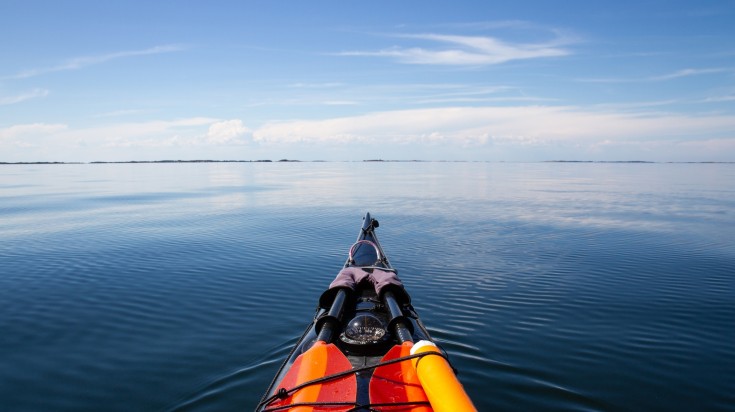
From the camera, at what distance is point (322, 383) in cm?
563

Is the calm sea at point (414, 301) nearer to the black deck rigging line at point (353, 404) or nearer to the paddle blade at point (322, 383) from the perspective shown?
the paddle blade at point (322, 383)

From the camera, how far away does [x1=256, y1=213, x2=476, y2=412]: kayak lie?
204 inches

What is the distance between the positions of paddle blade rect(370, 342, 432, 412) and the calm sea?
2.57m

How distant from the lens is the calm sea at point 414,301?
8305 mm

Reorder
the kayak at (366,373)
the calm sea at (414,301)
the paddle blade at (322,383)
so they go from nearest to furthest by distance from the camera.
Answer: the kayak at (366,373)
the paddle blade at (322,383)
the calm sea at (414,301)

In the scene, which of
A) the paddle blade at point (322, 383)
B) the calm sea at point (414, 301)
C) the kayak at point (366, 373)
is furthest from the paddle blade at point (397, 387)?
the calm sea at point (414, 301)

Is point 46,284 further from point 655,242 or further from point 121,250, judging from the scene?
point 655,242

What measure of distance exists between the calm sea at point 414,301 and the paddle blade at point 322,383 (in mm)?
2580

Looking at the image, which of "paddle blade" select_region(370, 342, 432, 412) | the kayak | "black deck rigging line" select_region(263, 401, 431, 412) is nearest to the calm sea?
the kayak

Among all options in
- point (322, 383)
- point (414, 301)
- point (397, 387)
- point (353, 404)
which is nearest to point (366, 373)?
point (397, 387)

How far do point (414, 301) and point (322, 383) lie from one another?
25.4ft

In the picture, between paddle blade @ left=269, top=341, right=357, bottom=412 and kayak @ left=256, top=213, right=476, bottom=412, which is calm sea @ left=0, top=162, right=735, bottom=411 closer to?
kayak @ left=256, top=213, right=476, bottom=412

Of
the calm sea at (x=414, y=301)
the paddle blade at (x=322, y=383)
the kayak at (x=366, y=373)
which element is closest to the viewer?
the kayak at (x=366, y=373)

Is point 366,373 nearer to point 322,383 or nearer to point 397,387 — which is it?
point 397,387
